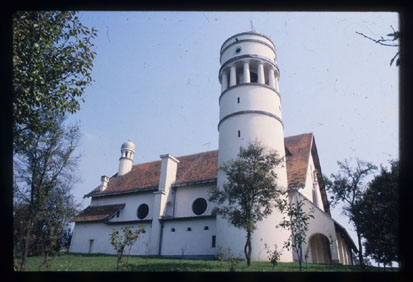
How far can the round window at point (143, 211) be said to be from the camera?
1036 inches

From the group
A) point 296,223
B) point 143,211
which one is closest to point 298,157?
point 296,223

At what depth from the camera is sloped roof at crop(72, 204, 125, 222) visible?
27.1m

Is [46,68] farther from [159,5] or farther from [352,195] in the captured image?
[352,195]

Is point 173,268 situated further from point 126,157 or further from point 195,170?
point 126,157

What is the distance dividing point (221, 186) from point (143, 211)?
32.4 ft

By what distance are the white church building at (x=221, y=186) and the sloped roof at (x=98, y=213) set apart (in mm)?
123

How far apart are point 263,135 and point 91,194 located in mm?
20193

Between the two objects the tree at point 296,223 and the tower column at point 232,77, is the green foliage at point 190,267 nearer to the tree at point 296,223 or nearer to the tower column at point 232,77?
the tree at point 296,223

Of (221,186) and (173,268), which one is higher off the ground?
(221,186)

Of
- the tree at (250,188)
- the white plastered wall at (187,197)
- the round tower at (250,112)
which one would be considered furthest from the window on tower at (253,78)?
the tree at (250,188)

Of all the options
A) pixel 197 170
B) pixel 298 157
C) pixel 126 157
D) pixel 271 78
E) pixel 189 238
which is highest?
pixel 271 78

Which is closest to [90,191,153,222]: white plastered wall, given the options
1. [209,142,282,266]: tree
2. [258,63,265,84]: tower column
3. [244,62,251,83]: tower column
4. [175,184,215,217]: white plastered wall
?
[175,184,215,217]: white plastered wall

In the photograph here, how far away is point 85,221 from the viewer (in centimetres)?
2756

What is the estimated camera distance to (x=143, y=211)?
87.2 ft
